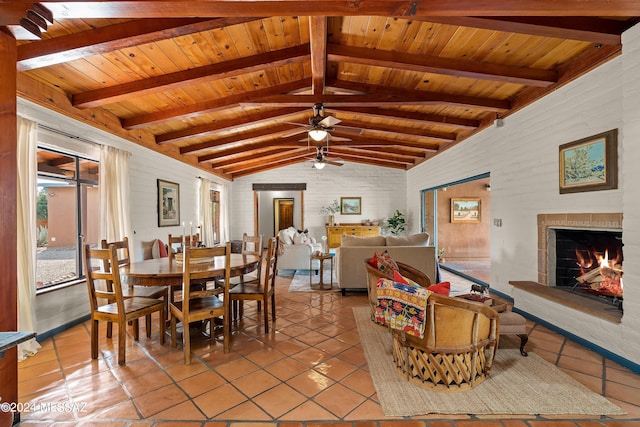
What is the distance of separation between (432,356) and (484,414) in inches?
16.4

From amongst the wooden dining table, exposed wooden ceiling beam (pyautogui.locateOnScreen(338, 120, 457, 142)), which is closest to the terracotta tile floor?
the wooden dining table

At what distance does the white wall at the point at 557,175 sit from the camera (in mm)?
2398

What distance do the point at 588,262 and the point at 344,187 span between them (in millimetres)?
6703

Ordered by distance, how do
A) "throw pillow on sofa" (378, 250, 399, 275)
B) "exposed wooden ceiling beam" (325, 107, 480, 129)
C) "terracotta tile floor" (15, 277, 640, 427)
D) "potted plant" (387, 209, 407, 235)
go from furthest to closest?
"potted plant" (387, 209, 407, 235)
"exposed wooden ceiling beam" (325, 107, 480, 129)
"throw pillow on sofa" (378, 250, 399, 275)
"terracotta tile floor" (15, 277, 640, 427)

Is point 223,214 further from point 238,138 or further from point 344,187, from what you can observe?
point 344,187

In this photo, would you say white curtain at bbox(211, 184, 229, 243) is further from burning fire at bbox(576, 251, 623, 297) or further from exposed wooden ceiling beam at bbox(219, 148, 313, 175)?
burning fire at bbox(576, 251, 623, 297)

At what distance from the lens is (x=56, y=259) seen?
3.86 meters

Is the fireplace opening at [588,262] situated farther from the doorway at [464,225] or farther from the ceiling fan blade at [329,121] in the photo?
the doorway at [464,225]

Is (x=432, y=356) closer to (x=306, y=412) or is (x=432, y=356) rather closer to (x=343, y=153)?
(x=306, y=412)

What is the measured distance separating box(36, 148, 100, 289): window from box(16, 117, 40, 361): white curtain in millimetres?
443

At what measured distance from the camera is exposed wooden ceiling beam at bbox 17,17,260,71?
92.8 inches

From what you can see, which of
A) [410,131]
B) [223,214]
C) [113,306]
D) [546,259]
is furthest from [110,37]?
[223,214]

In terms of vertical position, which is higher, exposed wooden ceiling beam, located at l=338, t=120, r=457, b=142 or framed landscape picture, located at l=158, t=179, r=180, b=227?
exposed wooden ceiling beam, located at l=338, t=120, r=457, b=142

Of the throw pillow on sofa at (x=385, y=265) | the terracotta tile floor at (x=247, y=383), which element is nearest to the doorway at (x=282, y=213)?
the terracotta tile floor at (x=247, y=383)
